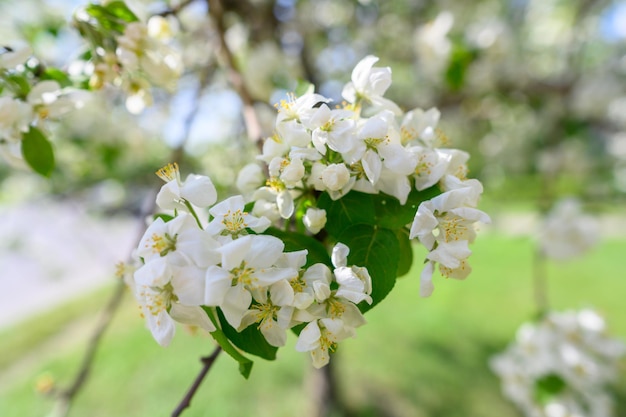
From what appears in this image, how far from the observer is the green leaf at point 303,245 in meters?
0.53

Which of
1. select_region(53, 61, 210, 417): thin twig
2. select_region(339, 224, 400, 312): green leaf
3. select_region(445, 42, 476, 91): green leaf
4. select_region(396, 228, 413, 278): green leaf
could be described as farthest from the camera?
select_region(445, 42, 476, 91): green leaf

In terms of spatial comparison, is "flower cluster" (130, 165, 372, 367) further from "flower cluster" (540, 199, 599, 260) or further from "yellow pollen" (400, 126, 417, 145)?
"flower cluster" (540, 199, 599, 260)

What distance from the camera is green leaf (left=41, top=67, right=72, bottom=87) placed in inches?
32.5

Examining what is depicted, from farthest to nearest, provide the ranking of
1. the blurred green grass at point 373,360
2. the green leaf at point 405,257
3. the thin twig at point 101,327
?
the blurred green grass at point 373,360
the thin twig at point 101,327
the green leaf at point 405,257

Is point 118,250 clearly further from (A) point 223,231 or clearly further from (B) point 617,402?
(A) point 223,231

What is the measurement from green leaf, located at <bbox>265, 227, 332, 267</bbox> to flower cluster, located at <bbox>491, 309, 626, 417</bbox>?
1.20 metres

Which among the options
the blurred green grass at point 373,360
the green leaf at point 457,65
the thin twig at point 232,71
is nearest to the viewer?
the thin twig at point 232,71

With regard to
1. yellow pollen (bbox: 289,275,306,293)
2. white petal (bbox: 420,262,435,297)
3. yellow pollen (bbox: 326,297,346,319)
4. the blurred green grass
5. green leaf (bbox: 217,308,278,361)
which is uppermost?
white petal (bbox: 420,262,435,297)

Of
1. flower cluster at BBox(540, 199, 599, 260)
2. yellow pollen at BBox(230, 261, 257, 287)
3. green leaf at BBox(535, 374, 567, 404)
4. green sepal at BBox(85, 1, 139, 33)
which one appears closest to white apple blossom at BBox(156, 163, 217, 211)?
yellow pollen at BBox(230, 261, 257, 287)

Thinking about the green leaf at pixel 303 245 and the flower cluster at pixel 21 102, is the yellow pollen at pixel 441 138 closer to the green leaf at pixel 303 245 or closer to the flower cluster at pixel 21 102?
the green leaf at pixel 303 245

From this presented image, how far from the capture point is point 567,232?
1.82 meters

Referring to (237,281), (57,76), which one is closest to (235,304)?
(237,281)

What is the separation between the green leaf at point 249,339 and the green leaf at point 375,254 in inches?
4.9

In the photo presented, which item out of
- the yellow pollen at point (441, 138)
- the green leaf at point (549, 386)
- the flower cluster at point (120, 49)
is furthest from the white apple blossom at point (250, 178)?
A: the green leaf at point (549, 386)
